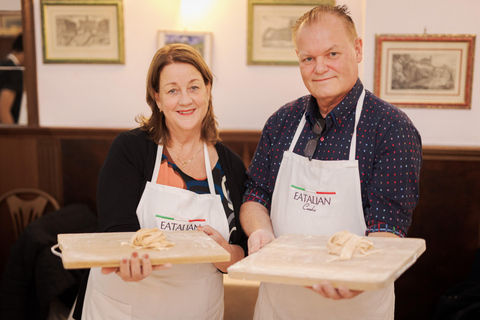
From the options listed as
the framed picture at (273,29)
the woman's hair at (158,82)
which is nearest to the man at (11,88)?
the framed picture at (273,29)

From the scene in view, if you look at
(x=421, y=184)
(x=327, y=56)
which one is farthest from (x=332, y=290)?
(x=421, y=184)

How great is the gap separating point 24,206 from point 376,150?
292 cm

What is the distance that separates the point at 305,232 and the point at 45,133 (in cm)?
255

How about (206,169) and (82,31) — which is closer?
(206,169)

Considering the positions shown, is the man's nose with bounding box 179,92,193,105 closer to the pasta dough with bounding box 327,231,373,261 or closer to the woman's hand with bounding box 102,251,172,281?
the woman's hand with bounding box 102,251,172,281

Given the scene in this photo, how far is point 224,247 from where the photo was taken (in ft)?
5.91

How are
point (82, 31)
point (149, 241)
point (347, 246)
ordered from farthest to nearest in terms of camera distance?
point (82, 31)
point (149, 241)
point (347, 246)

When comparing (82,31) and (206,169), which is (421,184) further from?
(82,31)

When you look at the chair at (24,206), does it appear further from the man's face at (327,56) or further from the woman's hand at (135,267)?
the man's face at (327,56)

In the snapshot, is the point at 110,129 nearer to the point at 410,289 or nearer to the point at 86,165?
the point at 86,165

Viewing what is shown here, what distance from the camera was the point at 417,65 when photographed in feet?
10.0

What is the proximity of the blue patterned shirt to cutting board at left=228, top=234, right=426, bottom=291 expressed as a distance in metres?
0.14

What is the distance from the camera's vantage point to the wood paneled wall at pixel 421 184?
307cm

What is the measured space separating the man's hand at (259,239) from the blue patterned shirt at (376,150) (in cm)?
23
